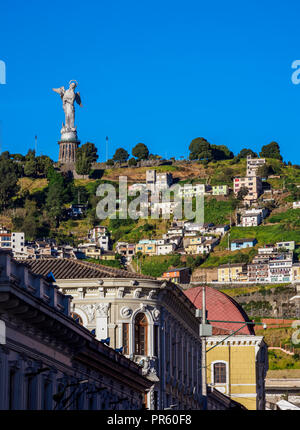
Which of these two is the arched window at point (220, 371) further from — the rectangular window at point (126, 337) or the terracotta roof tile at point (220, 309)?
the rectangular window at point (126, 337)

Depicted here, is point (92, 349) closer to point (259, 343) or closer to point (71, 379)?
point (71, 379)

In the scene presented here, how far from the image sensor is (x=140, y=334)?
60375 millimetres

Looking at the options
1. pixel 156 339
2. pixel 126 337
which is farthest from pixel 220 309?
pixel 126 337

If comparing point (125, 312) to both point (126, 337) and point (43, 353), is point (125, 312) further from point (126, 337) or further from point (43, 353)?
point (43, 353)

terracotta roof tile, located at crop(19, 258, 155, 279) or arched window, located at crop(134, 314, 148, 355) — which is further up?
terracotta roof tile, located at crop(19, 258, 155, 279)

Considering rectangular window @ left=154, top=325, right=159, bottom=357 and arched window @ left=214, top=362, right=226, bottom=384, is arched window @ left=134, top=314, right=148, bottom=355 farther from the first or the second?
arched window @ left=214, top=362, right=226, bottom=384

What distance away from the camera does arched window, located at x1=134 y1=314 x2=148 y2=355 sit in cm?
6007

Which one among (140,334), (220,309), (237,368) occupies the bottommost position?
(237,368)

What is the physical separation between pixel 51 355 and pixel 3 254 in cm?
690

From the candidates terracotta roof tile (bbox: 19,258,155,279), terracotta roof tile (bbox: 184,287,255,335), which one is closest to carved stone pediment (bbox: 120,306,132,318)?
terracotta roof tile (bbox: 19,258,155,279)

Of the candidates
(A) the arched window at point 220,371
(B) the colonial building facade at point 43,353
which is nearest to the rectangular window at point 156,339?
(B) the colonial building facade at point 43,353

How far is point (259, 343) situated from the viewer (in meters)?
99.0
